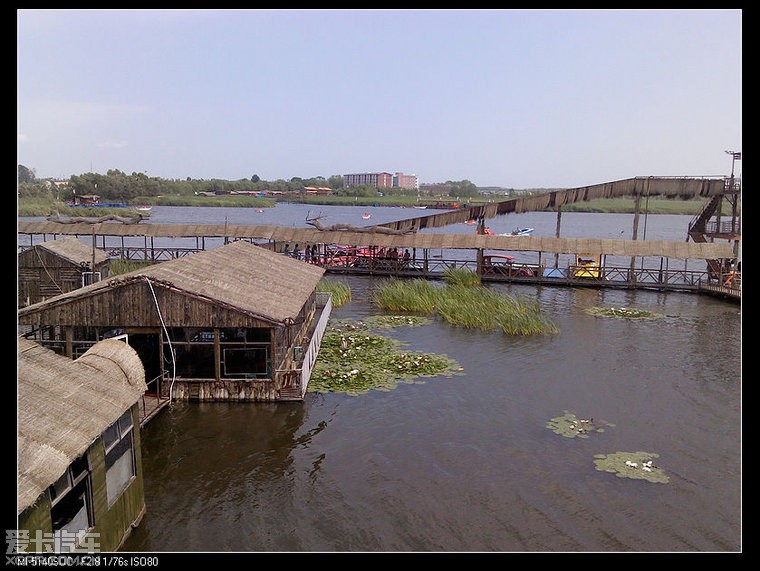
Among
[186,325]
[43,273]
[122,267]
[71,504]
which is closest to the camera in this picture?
[71,504]

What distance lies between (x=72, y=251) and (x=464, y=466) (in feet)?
90.4

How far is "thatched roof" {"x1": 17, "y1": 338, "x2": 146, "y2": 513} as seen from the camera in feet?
26.7

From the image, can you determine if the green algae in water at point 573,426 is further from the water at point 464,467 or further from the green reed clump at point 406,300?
the green reed clump at point 406,300

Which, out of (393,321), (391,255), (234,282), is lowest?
(393,321)

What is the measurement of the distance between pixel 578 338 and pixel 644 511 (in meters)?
15.3

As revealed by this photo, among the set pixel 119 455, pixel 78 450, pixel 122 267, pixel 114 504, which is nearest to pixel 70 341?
pixel 119 455

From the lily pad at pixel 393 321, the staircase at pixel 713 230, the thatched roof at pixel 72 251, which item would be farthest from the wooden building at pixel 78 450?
the staircase at pixel 713 230

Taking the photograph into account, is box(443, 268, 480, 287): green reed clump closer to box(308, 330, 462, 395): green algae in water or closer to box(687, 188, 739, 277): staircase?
box(308, 330, 462, 395): green algae in water

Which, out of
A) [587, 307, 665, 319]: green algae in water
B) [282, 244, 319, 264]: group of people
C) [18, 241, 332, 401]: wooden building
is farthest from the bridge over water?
[18, 241, 332, 401]: wooden building

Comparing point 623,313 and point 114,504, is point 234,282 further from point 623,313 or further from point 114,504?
point 623,313

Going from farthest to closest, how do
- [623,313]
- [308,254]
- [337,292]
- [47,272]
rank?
[308,254]
[337,292]
[623,313]
[47,272]

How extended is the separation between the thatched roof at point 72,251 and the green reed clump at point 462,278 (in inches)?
856

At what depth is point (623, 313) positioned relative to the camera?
3347cm

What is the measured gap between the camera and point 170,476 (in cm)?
1420
